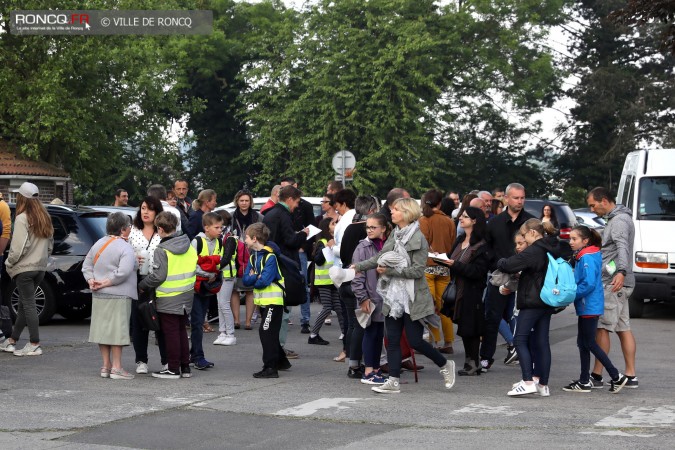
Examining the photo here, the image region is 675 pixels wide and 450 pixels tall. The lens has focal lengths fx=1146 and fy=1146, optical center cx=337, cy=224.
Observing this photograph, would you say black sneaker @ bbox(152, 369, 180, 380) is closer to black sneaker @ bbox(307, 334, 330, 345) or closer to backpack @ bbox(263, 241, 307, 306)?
backpack @ bbox(263, 241, 307, 306)

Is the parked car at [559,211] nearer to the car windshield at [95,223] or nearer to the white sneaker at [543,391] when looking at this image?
the car windshield at [95,223]

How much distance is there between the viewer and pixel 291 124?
52125mm

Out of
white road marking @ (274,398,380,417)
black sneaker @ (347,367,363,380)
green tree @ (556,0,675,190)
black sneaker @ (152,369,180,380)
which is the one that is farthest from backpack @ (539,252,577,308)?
green tree @ (556,0,675,190)

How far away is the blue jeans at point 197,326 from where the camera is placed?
11.2 m

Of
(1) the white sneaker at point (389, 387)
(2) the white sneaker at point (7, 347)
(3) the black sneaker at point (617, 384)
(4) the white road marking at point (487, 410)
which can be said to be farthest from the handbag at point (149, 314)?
(3) the black sneaker at point (617, 384)

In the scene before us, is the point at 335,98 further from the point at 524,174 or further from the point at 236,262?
the point at 236,262

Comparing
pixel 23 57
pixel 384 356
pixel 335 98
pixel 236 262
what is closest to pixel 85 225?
pixel 236 262

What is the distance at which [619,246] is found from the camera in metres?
10.4

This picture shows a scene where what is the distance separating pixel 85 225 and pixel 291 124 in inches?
1450

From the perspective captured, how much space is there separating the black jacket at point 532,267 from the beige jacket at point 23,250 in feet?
17.0

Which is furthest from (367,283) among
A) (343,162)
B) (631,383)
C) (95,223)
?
(343,162)

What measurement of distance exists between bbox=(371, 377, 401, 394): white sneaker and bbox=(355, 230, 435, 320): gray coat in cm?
56

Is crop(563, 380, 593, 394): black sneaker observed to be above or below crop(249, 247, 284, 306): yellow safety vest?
below

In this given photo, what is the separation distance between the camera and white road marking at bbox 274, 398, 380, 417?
870 centimetres
